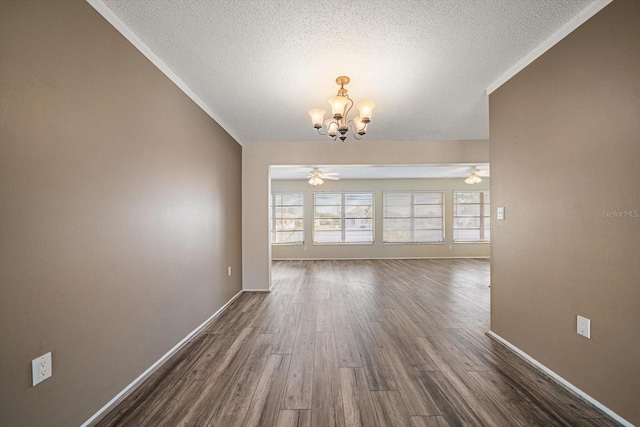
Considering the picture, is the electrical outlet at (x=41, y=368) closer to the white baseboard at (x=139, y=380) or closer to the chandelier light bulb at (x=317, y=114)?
the white baseboard at (x=139, y=380)

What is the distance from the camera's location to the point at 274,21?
5.64 feet

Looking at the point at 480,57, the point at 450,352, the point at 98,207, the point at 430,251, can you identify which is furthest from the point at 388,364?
the point at 430,251

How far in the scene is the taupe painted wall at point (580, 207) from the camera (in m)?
1.46

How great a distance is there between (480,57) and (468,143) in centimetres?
258

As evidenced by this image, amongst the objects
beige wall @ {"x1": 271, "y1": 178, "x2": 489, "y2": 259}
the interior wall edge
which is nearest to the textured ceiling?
the interior wall edge

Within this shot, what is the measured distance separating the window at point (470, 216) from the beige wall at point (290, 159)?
158 inches

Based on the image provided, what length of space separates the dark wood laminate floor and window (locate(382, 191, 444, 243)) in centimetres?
451

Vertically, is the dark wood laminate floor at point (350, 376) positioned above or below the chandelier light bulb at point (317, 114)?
below

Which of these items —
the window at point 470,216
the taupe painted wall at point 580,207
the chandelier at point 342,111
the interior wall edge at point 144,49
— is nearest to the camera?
the taupe painted wall at point 580,207

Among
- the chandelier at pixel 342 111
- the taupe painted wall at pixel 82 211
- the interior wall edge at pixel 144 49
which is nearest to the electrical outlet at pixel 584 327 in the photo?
the chandelier at pixel 342 111

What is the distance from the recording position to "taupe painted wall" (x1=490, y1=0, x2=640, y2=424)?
4.77 ft

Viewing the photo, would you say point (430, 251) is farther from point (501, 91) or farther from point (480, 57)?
point (480, 57)

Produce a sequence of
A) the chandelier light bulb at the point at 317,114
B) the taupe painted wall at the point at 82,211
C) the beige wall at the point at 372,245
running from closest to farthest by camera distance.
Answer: the taupe painted wall at the point at 82,211 → the chandelier light bulb at the point at 317,114 → the beige wall at the point at 372,245

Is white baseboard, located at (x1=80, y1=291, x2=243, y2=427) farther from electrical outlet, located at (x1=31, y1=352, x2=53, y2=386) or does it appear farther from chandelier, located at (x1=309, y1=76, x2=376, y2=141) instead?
chandelier, located at (x1=309, y1=76, x2=376, y2=141)
